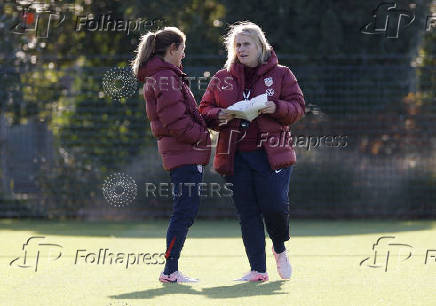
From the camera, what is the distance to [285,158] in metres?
6.31

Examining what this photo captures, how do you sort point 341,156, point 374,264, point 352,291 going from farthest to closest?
point 341,156, point 374,264, point 352,291

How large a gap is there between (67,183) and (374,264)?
5227mm

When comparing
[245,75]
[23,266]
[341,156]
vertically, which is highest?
[245,75]

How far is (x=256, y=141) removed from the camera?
6.36 m

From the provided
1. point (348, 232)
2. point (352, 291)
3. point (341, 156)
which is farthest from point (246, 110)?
point (341, 156)

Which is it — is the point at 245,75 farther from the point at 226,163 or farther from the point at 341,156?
the point at 341,156

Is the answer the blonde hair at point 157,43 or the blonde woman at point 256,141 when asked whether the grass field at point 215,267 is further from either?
the blonde hair at point 157,43

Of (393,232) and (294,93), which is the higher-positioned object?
(294,93)

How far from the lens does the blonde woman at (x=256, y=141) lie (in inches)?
249
